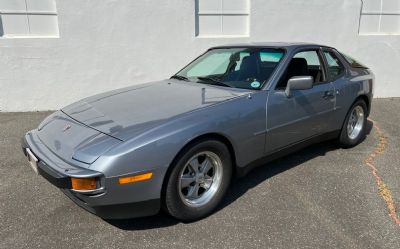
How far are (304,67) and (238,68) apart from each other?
2.76ft

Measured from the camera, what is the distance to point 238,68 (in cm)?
383

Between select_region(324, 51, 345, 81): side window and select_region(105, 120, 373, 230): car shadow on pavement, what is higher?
select_region(324, 51, 345, 81): side window

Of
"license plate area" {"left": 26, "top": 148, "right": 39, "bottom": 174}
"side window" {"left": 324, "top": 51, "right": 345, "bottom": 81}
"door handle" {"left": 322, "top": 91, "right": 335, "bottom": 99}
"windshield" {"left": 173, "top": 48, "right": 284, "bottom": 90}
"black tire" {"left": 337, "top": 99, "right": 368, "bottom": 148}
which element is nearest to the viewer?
"license plate area" {"left": 26, "top": 148, "right": 39, "bottom": 174}

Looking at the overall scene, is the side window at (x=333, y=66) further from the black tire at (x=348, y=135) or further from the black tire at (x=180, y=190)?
the black tire at (x=180, y=190)

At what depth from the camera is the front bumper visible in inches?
94.9

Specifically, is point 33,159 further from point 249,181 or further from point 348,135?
point 348,135

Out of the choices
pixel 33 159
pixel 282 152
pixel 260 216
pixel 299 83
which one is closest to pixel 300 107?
pixel 299 83

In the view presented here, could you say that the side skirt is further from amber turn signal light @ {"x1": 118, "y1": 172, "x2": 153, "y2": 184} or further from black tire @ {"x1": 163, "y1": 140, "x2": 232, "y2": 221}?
amber turn signal light @ {"x1": 118, "y1": 172, "x2": 153, "y2": 184}

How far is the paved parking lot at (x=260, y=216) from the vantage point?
2.70 m

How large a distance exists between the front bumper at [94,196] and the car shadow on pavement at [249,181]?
32 cm

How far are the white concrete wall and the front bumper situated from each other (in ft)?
15.7

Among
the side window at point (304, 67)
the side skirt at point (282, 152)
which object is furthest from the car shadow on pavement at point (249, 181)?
the side window at point (304, 67)

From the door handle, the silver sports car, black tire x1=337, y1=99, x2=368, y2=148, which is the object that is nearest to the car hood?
the silver sports car

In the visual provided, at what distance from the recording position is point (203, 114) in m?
2.88
